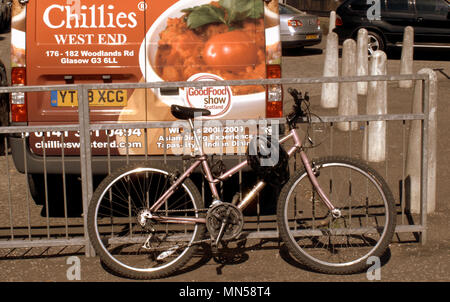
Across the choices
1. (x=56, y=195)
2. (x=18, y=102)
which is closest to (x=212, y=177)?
(x=18, y=102)

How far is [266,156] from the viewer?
5.80 metres

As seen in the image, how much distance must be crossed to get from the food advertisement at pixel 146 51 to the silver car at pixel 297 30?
13869 millimetres

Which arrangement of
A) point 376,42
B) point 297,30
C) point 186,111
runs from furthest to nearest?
point 297,30 < point 376,42 < point 186,111

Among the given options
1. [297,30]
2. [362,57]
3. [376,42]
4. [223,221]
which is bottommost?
[223,221]

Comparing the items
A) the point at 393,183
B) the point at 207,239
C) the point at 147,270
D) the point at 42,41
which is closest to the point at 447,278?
the point at 207,239

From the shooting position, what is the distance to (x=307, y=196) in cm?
768

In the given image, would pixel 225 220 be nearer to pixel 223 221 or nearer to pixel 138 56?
pixel 223 221

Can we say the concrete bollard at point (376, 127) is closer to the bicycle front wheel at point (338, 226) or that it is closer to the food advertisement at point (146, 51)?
the bicycle front wheel at point (338, 226)

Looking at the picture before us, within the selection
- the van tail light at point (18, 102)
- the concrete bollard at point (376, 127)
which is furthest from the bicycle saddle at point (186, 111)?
the concrete bollard at point (376, 127)

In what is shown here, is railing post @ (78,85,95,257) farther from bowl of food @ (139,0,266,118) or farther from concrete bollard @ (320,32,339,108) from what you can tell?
concrete bollard @ (320,32,339,108)

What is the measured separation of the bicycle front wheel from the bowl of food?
1047mm

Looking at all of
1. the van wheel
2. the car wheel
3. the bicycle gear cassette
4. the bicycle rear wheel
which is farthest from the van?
the car wheel

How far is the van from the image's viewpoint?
22.2ft

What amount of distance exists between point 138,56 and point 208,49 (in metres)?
0.59
